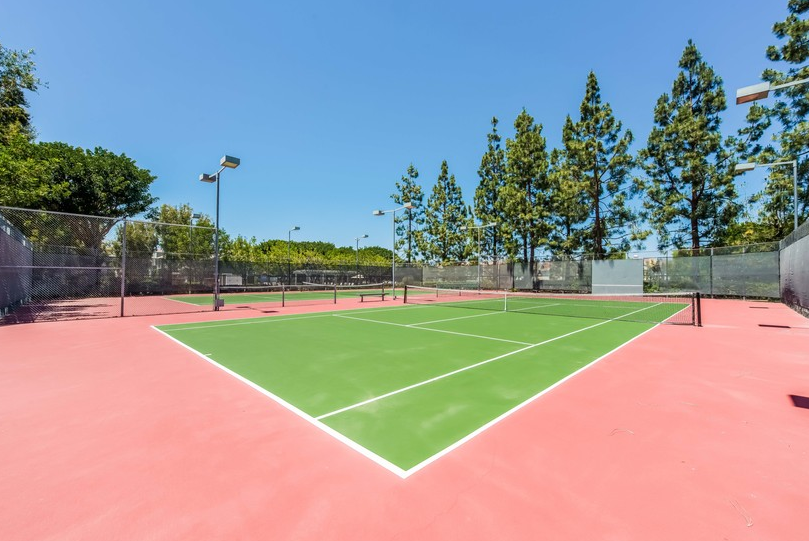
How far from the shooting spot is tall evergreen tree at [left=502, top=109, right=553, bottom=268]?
33000 millimetres

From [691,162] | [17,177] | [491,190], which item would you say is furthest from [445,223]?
[17,177]

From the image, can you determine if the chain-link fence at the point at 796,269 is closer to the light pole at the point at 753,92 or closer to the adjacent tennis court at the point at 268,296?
the light pole at the point at 753,92

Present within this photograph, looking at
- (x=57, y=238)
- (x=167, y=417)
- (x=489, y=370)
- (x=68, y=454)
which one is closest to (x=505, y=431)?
(x=489, y=370)

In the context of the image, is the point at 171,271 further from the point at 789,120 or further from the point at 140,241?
the point at 789,120

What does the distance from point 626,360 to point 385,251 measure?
105 m

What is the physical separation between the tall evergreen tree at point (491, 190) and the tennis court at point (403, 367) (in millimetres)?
27840

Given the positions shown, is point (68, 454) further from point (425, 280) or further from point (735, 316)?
point (425, 280)

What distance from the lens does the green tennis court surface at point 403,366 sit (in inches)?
153

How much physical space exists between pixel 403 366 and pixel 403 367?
66 mm

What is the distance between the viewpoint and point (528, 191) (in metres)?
34.3

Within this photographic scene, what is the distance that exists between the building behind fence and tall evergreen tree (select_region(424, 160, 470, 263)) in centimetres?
752

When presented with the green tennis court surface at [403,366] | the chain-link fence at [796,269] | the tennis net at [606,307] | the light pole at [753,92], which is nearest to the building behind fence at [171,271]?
the chain-link fence at [796,269]

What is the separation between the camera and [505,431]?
150 inches

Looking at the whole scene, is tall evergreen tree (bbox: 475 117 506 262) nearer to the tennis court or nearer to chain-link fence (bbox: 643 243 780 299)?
chain-link fence (bbox: 643 243 780 299)
